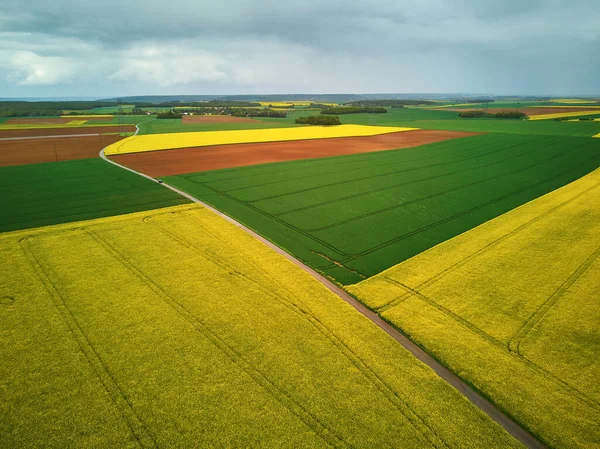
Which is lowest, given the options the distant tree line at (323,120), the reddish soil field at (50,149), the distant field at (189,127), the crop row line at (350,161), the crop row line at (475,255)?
the crop row line at (475,255)

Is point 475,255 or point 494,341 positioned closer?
point 494,341

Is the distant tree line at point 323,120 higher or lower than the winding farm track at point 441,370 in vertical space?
higher

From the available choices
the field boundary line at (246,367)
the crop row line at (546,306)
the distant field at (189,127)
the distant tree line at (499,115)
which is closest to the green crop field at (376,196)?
the crop row line at (546,306)

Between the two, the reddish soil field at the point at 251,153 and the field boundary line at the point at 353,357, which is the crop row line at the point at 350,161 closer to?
the reddish soil field at the point at 251,153

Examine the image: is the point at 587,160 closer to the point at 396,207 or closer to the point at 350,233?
the point at 396,207

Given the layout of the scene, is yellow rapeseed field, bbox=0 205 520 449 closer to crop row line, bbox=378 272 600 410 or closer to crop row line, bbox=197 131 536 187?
crop row line, bbox=378 272 600 410

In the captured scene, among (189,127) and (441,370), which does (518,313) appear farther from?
(189,127)

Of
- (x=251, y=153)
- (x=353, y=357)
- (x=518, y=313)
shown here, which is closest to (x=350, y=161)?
(x=251, y=153)
